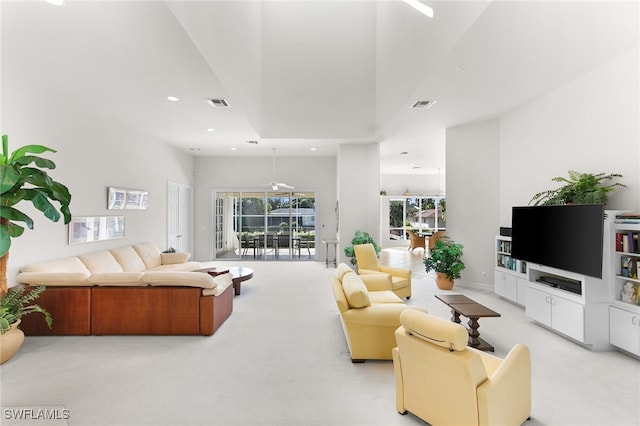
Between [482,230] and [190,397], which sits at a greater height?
[482,230]

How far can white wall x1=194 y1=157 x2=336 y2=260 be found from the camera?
8.95m

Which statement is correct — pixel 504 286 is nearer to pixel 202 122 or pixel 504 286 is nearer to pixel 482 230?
pixel 482 230

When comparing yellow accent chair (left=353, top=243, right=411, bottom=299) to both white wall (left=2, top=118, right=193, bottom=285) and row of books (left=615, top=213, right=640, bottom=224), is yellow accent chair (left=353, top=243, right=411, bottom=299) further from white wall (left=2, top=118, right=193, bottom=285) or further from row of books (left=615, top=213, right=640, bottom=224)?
white wall (left=2, top=118, right=193, bottom=285)

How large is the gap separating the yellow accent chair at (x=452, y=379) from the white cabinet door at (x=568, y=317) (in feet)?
5.95

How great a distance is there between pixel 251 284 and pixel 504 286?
15.3ft

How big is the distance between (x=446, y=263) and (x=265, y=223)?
5.51m

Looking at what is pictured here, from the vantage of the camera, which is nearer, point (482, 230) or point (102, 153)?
point (102, 153)

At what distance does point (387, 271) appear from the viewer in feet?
16.9

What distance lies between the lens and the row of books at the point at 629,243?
121 inches

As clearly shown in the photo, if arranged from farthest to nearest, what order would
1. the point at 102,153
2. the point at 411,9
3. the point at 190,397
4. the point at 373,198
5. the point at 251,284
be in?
the point at 373,198 → the point at 251,284 → the point at 102,153 → the point at 411,9 → the point at 190,397

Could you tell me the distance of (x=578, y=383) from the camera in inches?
104

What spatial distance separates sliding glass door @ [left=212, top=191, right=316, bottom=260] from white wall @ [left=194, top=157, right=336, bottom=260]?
28 cm

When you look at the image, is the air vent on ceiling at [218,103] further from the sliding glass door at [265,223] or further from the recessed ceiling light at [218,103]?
the sliding glass door at [265,223]

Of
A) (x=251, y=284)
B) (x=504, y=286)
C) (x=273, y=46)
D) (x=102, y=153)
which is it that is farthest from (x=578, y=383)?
(x=102, y=153)
